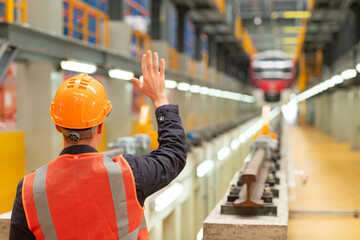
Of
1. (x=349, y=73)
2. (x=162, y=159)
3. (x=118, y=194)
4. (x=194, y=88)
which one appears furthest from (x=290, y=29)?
(x=118, y=194)

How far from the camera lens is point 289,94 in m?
23.1

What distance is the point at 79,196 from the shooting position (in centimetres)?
148

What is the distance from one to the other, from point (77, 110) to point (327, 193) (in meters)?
7.01

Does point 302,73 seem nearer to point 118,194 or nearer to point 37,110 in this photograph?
point 37,110

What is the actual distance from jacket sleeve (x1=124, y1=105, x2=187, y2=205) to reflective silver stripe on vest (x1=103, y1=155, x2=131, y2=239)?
0.16ft

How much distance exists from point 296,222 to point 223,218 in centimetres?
248

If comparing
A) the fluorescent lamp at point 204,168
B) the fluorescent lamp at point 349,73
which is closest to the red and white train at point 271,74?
the fluorescent lamp at point 349,73

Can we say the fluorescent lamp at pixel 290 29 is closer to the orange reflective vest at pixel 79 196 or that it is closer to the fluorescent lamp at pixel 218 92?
the fluorescent lamp at pixel 218 92

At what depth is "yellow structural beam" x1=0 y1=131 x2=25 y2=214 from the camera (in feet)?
17.4

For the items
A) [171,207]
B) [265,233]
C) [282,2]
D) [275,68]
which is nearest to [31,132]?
[171,207]

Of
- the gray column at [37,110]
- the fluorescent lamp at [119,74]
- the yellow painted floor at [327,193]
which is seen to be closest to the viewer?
the yellow painted floor at [327,193]

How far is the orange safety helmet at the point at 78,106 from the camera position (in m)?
1.50

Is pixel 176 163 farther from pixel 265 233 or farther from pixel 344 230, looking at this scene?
pixel 344 230

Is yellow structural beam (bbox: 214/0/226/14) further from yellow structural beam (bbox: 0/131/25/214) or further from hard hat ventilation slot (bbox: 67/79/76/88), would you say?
hard hat ventilation slot (bbox: 67/79/76/88)
